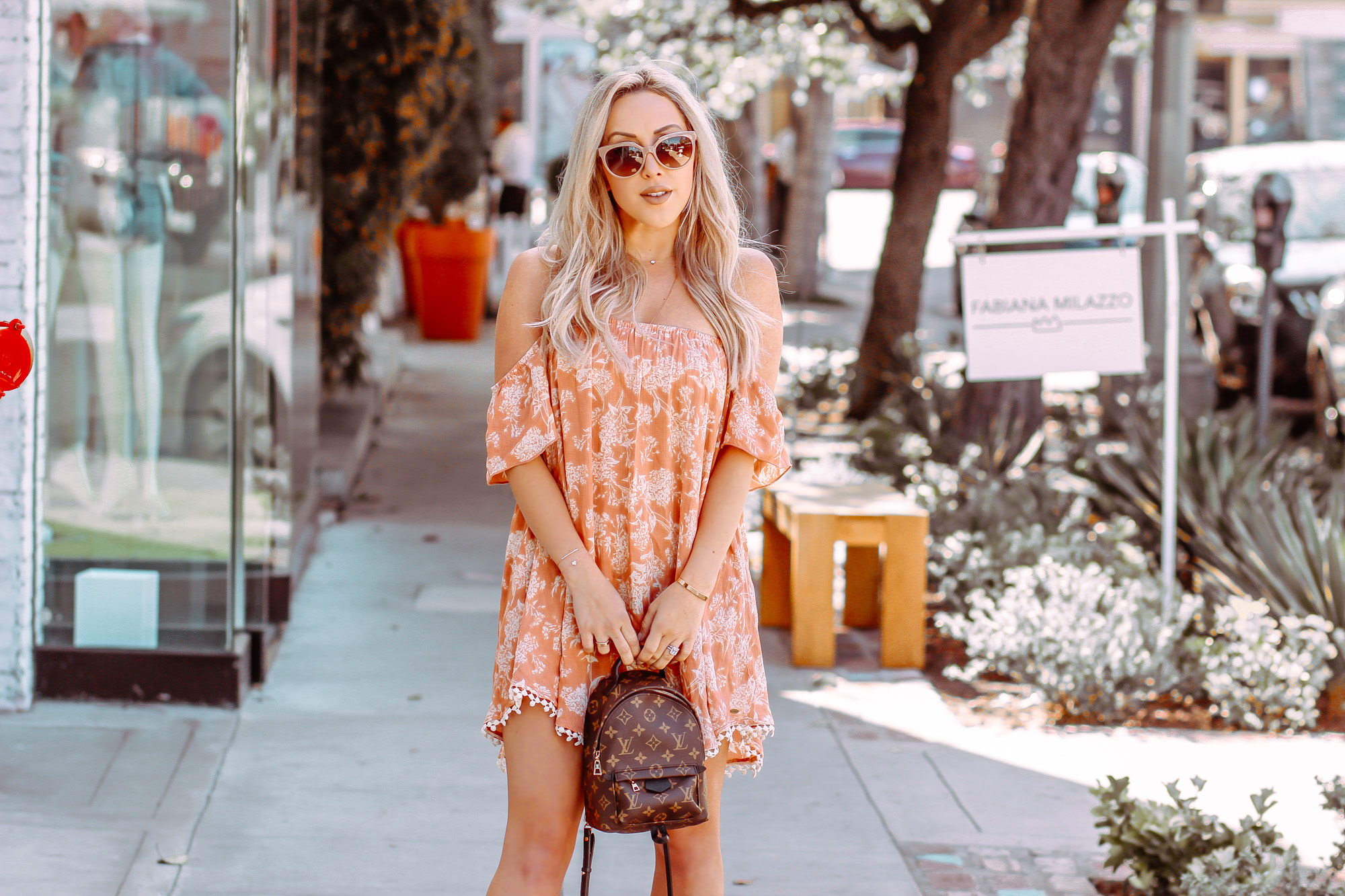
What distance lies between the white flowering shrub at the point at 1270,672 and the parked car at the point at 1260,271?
523cm

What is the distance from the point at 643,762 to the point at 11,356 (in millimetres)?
1288

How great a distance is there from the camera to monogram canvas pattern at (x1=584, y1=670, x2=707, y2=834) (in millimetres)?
2492

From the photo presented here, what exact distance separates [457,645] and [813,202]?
46.4 feet

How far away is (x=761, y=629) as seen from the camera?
6211 millimetres

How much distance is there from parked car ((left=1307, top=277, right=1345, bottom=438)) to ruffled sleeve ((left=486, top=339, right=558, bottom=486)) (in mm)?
7610

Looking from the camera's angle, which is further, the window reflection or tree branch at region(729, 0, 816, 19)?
tree branch at region(729, 0, 816, 19)

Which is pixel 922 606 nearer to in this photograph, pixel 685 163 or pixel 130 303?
pixel 130 303

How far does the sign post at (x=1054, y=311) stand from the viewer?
5766 mm

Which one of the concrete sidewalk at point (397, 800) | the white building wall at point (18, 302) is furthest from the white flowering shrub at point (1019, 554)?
the white building wall at point (18, 302)

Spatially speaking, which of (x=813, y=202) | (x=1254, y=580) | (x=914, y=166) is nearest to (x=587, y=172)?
(x=1254, y=580)

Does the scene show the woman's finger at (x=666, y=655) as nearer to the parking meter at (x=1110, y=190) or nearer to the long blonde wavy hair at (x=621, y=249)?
the long blonde wavy hair at (x=621, y=249)

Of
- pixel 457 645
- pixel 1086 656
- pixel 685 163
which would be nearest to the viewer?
pixel 685 163

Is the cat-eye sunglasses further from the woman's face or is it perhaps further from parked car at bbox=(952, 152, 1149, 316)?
parked car at bbox=(952, 152, 1149, 316)

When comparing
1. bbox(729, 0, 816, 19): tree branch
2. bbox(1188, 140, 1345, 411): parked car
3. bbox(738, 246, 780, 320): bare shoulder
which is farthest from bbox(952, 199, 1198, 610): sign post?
bbox(729, 0, 816, 19): tree branch
